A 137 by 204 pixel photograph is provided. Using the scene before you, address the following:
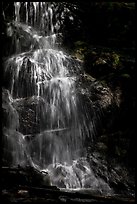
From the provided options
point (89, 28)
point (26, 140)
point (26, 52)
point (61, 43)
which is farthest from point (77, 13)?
point (26, 140)

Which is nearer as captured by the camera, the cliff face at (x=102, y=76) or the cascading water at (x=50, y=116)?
the cascading water at (x=50, y=116)

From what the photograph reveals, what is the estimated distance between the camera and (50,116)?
10750 mm

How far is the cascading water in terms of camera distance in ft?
31.1

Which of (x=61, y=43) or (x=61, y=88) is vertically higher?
(x=61, y=43)

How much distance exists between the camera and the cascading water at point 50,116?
9.47 meters

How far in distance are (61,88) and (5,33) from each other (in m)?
3.55

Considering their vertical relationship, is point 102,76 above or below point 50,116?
above

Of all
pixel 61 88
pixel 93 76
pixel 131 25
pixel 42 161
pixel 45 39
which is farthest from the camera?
pixel 131 25

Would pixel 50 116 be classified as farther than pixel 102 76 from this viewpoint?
No

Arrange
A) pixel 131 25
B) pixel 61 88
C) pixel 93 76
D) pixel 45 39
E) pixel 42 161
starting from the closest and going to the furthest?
pixel 42 161
pixel 61 88
pixel 93 76
pixel 45 39
pixel 131 25

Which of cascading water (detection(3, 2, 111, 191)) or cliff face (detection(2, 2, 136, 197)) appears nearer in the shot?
cascading water (detection(3, 2, 111, 191))

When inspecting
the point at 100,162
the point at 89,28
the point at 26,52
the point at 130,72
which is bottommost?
the point at 100,162

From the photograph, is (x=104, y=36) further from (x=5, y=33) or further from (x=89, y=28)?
(x=5, y=33)

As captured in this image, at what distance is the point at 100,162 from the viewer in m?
10.2
